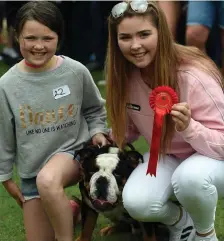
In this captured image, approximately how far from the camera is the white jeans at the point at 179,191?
2332 millimetres

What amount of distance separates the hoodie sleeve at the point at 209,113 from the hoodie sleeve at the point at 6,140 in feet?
2.44

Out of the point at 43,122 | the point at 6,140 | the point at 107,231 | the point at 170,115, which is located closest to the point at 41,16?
the point at 43,122

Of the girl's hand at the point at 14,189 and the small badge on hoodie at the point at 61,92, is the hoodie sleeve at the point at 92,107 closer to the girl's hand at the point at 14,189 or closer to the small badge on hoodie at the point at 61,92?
the small badge on hoodie at the point at 61,92

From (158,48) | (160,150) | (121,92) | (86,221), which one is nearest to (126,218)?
(86,221)

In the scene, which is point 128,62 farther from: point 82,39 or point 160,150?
point 82,39

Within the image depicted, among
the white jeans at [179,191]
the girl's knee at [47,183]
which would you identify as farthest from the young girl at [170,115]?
the girl's knee at [47,183]

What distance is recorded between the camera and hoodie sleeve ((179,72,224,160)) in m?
2.36

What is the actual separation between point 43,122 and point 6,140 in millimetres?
183

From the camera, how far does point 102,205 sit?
247 cm

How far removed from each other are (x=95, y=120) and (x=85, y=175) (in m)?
0.31

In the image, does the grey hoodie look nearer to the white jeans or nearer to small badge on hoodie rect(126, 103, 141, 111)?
small badge on hoodie rect(126, 103, 141, 111)

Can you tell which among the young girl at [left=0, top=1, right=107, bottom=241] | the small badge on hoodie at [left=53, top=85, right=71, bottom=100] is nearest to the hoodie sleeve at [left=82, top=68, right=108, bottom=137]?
the young girl at [left=0, top=1, right=107, bottom=241]

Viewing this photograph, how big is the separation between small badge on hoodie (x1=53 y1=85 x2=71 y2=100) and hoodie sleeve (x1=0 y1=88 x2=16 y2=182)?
20 cm

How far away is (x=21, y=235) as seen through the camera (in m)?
2.87
